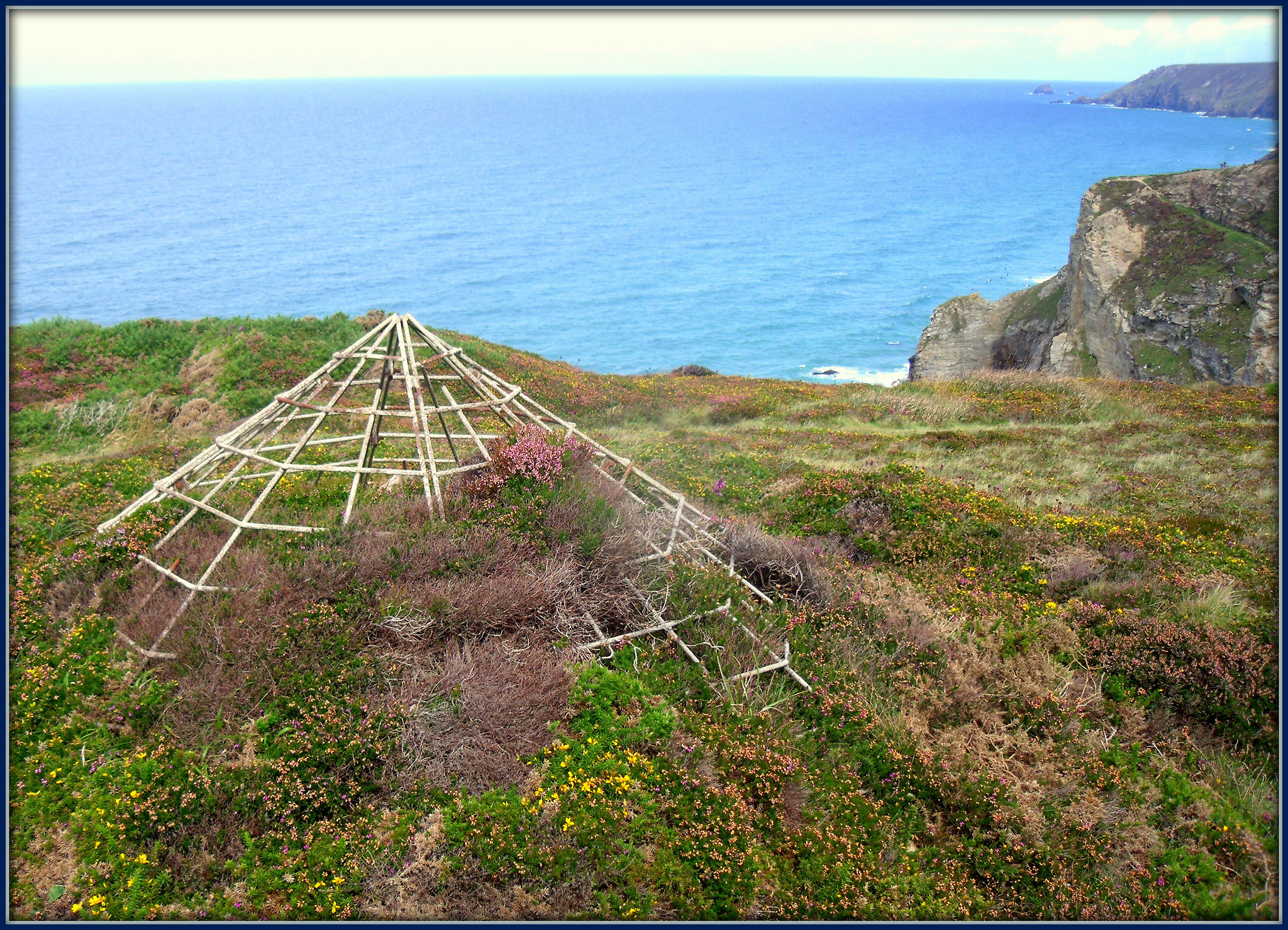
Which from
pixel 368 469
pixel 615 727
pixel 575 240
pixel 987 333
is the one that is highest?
pixel 575 240

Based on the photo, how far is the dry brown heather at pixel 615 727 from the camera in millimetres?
5203

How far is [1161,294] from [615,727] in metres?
41.3

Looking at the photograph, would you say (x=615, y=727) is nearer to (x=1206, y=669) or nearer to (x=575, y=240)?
(x=1206, y=669)

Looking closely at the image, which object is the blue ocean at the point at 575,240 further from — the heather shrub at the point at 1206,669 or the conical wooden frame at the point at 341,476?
the heather shrub at the point at 1206,669

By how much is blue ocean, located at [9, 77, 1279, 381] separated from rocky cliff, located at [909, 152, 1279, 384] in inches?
498

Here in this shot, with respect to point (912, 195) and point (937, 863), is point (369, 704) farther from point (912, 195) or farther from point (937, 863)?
point (912, 195)

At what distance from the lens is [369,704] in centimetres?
602

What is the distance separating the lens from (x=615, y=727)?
6.07m

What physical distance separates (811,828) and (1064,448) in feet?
52.5

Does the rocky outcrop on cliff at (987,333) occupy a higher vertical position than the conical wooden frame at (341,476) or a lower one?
lower

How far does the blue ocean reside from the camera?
62.4 meters

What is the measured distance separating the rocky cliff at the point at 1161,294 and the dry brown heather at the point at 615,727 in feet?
92.8

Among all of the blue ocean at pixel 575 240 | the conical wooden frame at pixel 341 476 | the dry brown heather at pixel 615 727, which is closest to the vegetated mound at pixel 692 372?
the blue ocean at pixel 575 240

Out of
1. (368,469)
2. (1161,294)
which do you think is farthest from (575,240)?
(368,469)
